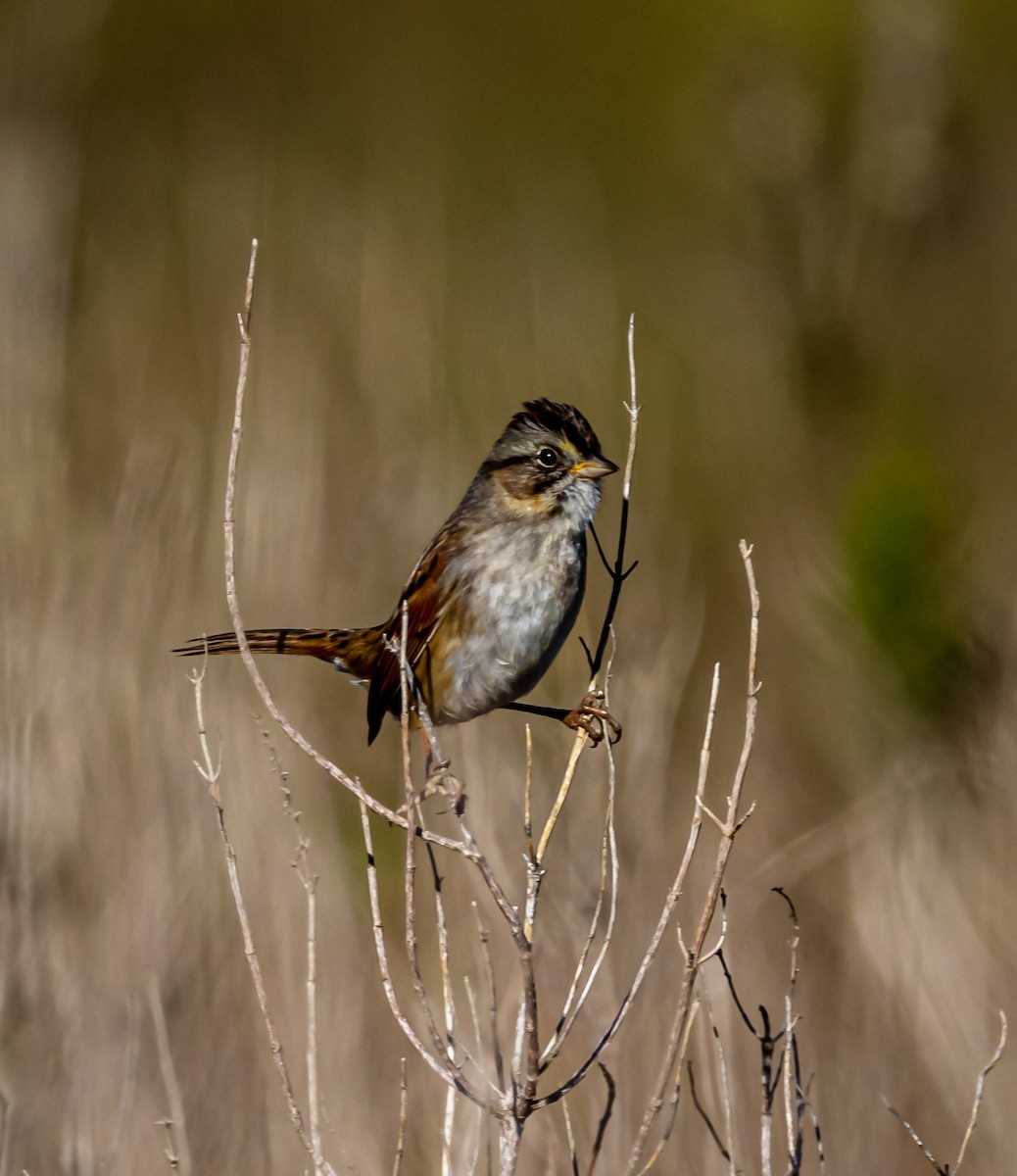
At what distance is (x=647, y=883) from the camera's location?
503 cm

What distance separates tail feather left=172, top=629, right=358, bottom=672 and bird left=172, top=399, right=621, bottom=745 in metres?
0.20

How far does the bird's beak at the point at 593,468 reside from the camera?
375 cm

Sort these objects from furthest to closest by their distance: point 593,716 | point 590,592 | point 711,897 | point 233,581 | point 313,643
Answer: point 590,592, point 313,643, point 593,716, point 233,581, point 711,897

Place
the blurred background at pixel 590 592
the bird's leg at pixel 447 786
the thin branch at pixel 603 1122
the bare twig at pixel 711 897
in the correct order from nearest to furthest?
the bare twig at pixel 711 897
the thin branch at pixel 603 1122
the bird's leg at pixel 447 786
the blurred background at pixel 590 592

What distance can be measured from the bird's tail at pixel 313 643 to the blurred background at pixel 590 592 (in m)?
0.36

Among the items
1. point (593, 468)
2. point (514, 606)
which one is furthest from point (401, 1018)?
point (593, 468)

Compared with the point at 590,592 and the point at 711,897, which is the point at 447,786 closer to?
the point at 711,897

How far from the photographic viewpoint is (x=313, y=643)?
14.4ft

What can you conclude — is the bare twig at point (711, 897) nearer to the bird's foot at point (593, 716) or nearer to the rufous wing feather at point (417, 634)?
the bird's foot at point (593, 716)

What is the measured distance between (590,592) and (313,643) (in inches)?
69.3

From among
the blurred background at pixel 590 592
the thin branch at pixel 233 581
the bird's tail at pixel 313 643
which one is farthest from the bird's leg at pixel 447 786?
the bird's tail at pixel 313 643

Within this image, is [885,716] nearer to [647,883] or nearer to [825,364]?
[647,883]

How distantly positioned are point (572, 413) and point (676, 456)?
282 inches

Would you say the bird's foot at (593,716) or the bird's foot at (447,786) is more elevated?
the bird's foot at (593,716)
